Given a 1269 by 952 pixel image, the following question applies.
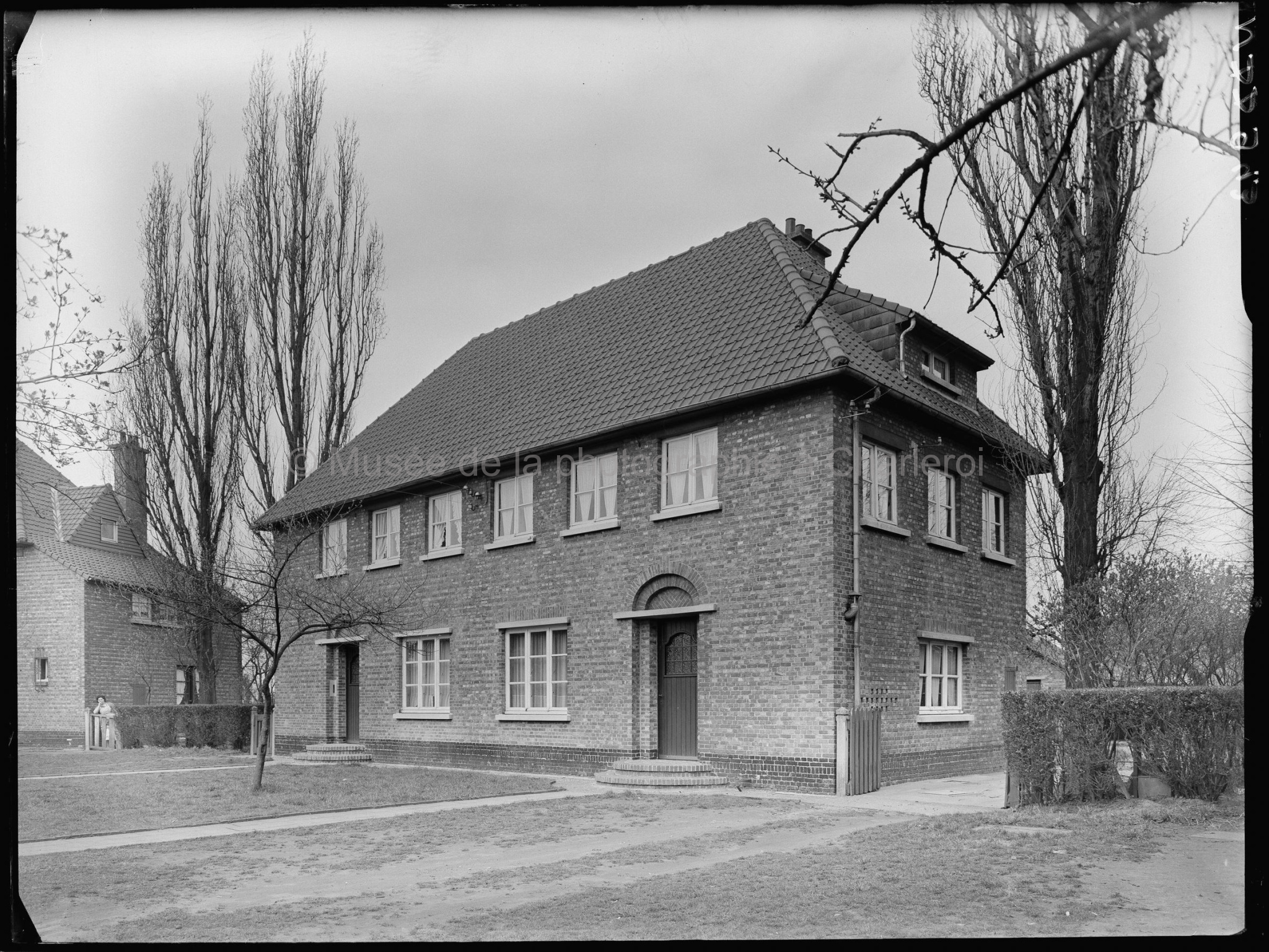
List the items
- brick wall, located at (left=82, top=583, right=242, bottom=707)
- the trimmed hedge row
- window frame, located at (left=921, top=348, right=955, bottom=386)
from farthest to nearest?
brick wall, located at (left=82, top=583, right=242, bottom=707)
the trimmed hedge row
window frame, located at (left=921, top=348, right=955, bottom=386)

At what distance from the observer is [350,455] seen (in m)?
27.2

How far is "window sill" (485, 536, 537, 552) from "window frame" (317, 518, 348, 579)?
583 centimetres

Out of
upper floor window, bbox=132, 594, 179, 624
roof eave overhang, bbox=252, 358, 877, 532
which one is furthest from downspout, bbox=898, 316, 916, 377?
upper floor window, bbox=132, 594, 179, 624

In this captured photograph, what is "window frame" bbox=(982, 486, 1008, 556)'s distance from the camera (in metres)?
20.2

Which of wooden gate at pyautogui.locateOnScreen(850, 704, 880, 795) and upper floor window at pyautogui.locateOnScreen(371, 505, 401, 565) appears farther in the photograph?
upper floor window at pyautogui.locateOnScreen(371, 505, 401, 565)

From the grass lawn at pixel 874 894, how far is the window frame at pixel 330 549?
696 inches

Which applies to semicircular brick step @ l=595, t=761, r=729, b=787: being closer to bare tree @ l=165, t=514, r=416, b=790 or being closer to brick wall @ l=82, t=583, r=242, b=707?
bare tree @ l=165, t=514, r=416, b=790

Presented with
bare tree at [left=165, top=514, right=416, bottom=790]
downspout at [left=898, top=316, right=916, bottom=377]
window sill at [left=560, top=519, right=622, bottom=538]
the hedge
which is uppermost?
downspout at [left=898, top=316, right=916, bottom=377]

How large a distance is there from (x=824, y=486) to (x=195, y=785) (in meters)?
10.7

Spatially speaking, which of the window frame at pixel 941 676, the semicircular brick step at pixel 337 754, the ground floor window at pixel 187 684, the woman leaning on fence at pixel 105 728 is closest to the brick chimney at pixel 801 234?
the window frame at pixel 941 676

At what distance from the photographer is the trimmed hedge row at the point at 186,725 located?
30.5 metres

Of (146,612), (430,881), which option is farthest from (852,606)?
(146,612)

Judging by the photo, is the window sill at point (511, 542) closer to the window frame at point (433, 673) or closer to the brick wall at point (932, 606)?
the window frame at point (433, 673)

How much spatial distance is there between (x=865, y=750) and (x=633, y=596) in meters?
4.66
